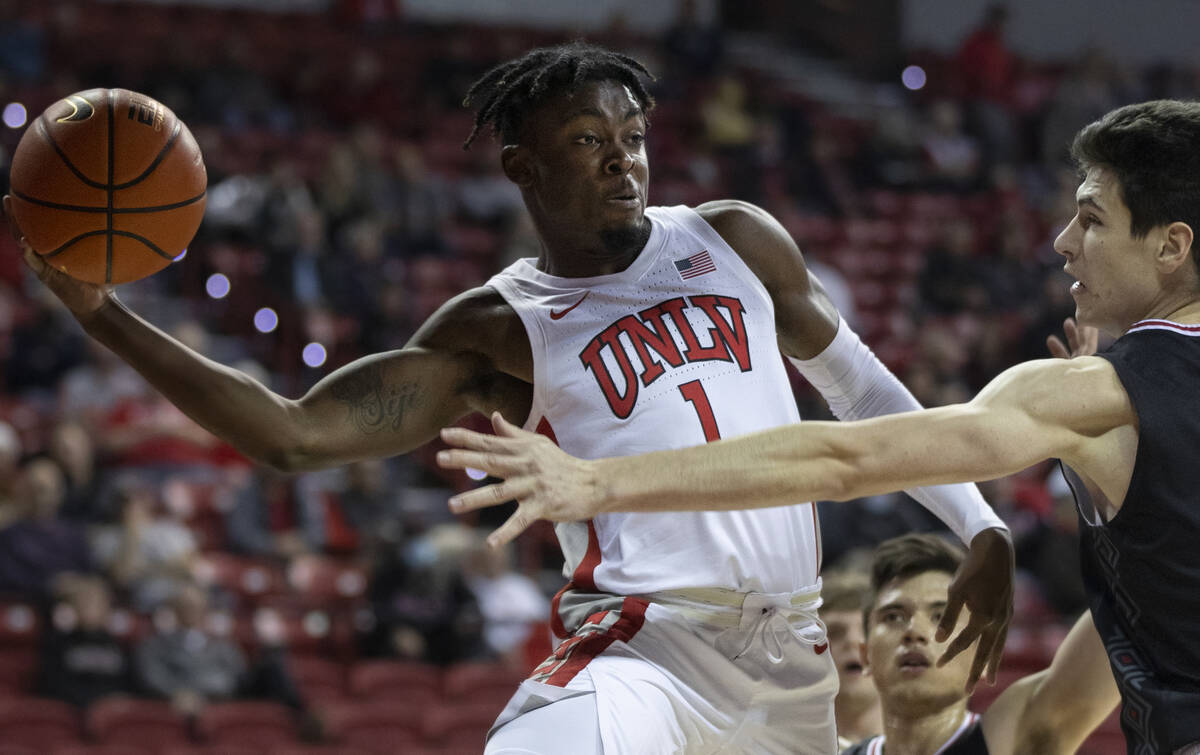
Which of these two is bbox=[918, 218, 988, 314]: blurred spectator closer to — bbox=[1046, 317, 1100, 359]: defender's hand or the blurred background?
the blurred background

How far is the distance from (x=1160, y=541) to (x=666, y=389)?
3.77 feet

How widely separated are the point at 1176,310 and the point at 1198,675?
0.74 m

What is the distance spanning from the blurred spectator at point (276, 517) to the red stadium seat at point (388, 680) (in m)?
1.16

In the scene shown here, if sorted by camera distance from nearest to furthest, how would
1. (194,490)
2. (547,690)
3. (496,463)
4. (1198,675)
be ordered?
1. (496,463)
2. (1198,675)
3. (547,690)
4. (194,490)

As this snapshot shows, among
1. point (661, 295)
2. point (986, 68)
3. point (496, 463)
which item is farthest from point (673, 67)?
point (496, 463)

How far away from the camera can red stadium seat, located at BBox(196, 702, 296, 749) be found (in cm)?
746

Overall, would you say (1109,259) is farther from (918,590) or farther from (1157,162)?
(918,590)

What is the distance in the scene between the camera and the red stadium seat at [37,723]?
708 cm

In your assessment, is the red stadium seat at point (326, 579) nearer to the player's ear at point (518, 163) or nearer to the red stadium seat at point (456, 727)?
the red stadium seat at point (456, 727)

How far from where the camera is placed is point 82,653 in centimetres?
746

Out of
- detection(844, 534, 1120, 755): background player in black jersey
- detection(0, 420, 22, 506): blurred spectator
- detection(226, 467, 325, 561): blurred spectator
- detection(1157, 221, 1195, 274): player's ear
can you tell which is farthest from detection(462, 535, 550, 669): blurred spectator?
detection(1157, 221, 1195, 274): player's ear

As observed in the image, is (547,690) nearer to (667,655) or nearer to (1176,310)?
(667,655)

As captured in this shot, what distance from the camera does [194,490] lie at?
9164mm

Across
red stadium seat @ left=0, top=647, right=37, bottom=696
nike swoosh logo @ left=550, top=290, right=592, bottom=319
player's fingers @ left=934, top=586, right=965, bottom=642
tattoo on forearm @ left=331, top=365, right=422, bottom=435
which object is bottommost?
red stadium seat @ left=0, top=647, right=37, bottom=696
